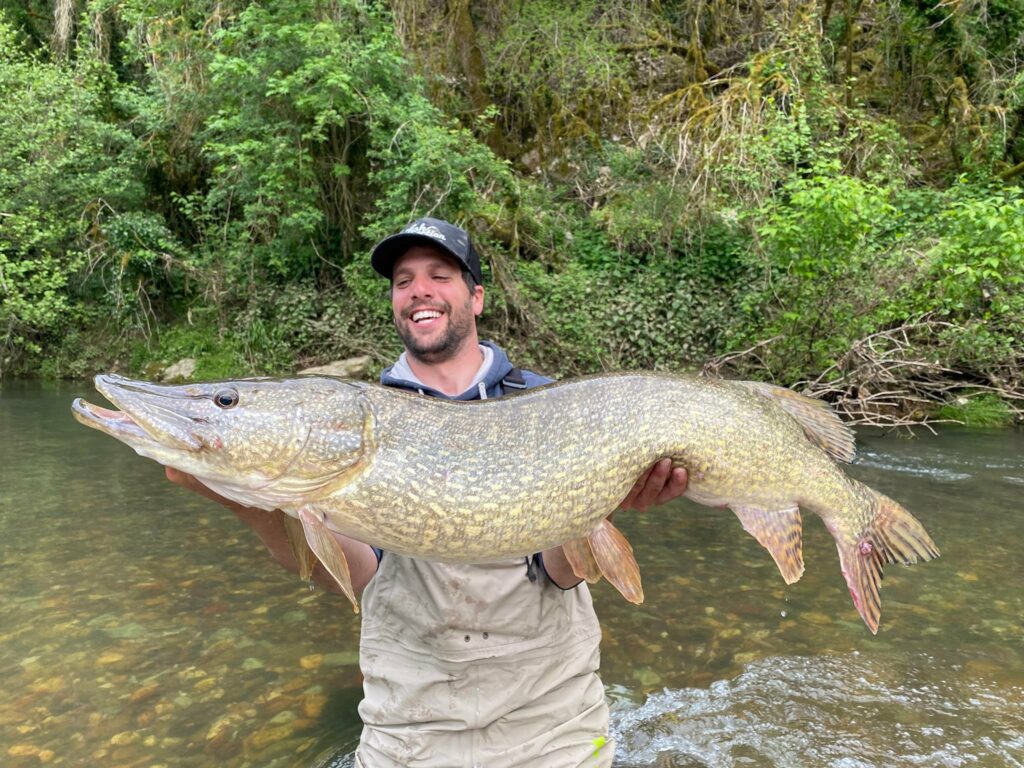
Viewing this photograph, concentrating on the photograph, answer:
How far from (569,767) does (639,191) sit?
9597mm

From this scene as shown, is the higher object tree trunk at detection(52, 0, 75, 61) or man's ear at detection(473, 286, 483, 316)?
tree trunk at detection(52, 0, 75, 61)

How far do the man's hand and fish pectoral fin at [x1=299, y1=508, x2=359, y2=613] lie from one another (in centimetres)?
85

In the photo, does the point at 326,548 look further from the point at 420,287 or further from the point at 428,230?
the point at 428,230

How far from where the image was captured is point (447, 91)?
1191 cm

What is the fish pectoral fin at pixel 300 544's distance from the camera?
1.97 meters

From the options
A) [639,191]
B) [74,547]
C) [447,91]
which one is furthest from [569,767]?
[447,91]

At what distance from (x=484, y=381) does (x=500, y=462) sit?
0.55m

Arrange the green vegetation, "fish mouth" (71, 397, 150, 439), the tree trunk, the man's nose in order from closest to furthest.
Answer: "fish mouth" (71, 397, 150, 439) → the man's nose → the green vegetation → the tree trunk

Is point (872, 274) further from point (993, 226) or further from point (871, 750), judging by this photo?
point (871, 750)

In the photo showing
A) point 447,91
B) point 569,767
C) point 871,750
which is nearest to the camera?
point 569,767

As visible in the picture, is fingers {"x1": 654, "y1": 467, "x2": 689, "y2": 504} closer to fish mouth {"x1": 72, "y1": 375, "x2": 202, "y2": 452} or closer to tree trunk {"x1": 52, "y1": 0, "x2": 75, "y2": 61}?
fish mouth {"x1": 72, "y1": 375, "x2": 202, "y2": 452}

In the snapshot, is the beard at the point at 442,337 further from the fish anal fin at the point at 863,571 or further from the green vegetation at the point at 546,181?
the green vegetation at the point at 546,181

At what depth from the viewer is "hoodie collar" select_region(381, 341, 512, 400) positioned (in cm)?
243

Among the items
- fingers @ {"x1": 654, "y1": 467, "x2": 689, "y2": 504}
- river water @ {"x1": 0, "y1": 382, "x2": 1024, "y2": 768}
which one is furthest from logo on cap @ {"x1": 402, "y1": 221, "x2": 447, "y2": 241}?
river water @ {"x1": 0, "y1": 382, "x2": 1024, "y2": 768}
